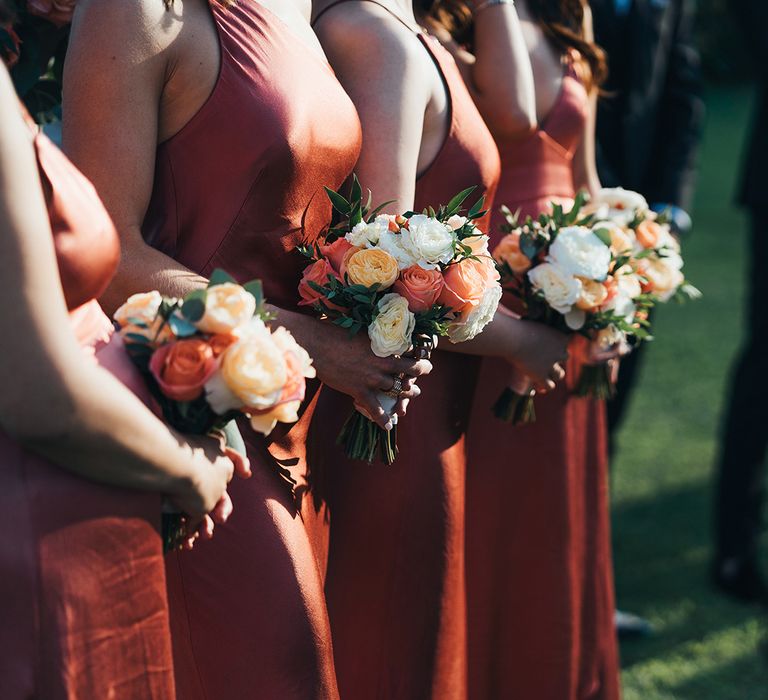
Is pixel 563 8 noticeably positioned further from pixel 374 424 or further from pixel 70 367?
pixel 70 367

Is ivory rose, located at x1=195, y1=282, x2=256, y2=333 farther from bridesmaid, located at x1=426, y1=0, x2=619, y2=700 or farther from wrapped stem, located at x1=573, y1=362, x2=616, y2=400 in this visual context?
wrapped stem, located at x1=573, y1=362, x2=616, y2=400

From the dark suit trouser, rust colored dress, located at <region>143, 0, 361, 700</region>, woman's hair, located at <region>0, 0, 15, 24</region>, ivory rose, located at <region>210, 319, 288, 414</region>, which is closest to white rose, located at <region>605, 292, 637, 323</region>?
rust colored dress, located at <region>143, 0, 361, 700</region>

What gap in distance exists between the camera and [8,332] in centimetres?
149

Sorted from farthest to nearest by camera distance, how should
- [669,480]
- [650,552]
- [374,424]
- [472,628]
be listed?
[669,480] → [650,552] → [472,628] → [374,424]

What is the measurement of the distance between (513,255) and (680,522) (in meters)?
2.95

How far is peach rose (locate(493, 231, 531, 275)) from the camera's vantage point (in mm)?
2910

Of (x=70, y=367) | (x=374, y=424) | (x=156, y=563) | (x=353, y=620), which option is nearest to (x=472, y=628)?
(x=353, y=620)

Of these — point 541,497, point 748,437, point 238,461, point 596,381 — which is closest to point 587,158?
point 596,381

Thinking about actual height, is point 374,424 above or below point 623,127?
above

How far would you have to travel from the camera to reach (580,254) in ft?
9.26

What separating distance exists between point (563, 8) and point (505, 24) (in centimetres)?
45

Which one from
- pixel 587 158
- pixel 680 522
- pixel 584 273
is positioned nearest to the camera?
pixel 584 273

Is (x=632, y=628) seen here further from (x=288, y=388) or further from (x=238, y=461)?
(x=288, y=388)

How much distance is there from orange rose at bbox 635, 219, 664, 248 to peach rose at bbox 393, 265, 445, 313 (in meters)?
1.18
